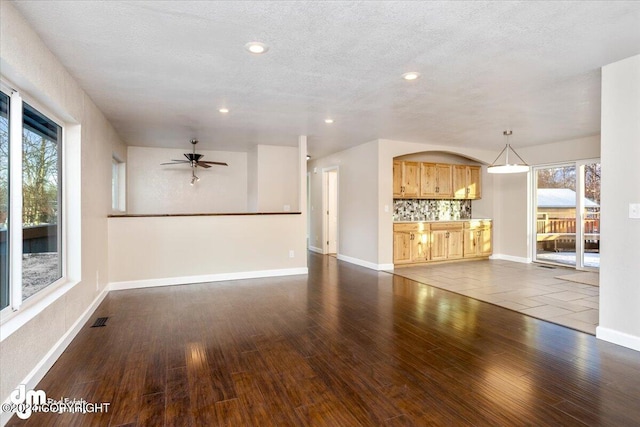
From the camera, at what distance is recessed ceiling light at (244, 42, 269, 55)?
8.68 ft

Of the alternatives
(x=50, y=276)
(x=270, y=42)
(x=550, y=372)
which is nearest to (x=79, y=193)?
(x=50, y=276)

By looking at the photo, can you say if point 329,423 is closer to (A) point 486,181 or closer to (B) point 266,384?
(B) point 266,384

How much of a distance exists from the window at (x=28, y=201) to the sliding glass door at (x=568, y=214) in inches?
309

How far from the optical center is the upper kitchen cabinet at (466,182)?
25.3 feet

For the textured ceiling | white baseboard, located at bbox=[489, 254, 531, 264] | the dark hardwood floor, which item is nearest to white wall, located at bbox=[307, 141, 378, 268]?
the textured ceiling

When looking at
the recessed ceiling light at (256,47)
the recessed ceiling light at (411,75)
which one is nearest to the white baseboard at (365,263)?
the recessed ceiling light at (411,75)

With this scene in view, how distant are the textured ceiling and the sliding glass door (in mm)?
1845

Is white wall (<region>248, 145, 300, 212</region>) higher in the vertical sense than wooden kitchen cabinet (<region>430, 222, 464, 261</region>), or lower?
higher

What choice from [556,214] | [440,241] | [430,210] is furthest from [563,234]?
[430,210]

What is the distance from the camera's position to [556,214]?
6.92m

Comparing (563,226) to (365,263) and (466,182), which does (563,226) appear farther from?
(365,263)

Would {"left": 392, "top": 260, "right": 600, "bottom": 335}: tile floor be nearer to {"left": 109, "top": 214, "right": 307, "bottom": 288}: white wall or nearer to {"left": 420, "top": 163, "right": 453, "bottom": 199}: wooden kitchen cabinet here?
{"left": 420, "top": 163, "right": 453, "bottom": 199}: wooden kitchen cabinet

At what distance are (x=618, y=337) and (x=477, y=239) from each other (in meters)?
4.77

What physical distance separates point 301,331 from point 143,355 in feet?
4.37
